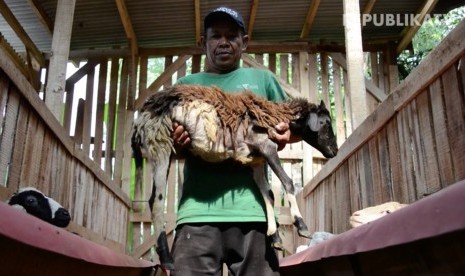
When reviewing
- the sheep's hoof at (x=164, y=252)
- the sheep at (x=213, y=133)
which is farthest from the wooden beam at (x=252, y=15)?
the sheep's hoof at (x=164, y=252)

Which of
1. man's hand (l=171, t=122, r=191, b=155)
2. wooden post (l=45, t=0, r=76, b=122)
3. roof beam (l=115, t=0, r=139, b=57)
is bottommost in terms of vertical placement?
man's hand (l=171, t=122, r=191, b=155)

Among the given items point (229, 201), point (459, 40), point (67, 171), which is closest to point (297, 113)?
point (229, 201)

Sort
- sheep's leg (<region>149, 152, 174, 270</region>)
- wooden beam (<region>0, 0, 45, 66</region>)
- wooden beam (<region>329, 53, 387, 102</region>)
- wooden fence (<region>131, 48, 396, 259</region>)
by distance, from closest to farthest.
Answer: sheep's leg (<region>149, 152, 174, 270</region>) → wooden beam (<region>0, 0, 45, 66</region>) → wooden fence (<region>131, 48, 396, 259</region>) → wooden beam (<region>329, 53, 387, 102</region>)

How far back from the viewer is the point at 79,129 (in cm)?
737

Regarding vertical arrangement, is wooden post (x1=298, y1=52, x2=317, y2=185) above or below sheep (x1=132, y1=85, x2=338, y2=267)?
above

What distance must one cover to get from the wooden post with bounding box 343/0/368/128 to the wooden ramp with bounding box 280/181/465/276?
2.30 m

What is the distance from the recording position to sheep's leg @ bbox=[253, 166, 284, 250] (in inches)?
81.0

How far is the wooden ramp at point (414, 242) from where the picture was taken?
1282mm

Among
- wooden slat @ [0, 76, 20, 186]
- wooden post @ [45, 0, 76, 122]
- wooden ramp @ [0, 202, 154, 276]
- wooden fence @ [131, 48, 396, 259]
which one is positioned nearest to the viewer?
wooden ramp @ [0, 202, 154, 276]

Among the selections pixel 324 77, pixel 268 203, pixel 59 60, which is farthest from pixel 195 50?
pixel 268 203

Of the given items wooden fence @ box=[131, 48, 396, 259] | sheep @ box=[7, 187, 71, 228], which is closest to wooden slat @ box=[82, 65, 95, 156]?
wooden fence @ box=[131, 48, 396, 259]

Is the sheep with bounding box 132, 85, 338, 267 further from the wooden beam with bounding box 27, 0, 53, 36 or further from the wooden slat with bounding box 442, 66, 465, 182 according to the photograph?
the wooden beam with bounding box 27, 0, 53, 36

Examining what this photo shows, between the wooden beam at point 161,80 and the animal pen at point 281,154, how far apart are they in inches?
0.6

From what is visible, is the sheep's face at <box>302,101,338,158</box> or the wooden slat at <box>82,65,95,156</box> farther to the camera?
the wooden slat at <box>82,65,95,156</box>
